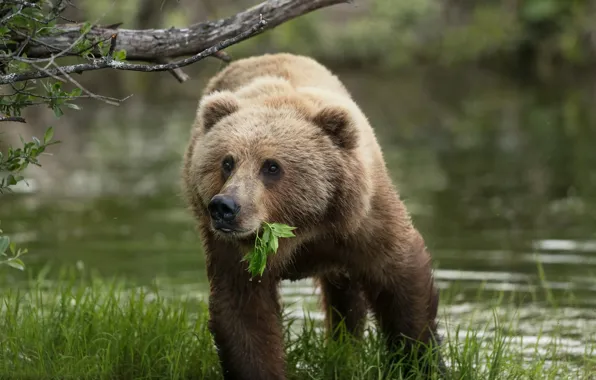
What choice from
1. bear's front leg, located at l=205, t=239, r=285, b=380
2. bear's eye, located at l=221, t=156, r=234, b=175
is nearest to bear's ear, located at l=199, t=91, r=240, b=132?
bear's eye, located at l=221, t=156, r=234, b=175

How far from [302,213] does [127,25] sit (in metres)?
25.8

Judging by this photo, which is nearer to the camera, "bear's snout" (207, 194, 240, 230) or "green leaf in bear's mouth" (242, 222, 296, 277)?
"bear's snout" (207, 194, 240, 230)

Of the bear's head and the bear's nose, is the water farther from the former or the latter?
the bear's nose

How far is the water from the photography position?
25.5 ft

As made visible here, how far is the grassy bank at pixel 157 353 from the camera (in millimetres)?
5117

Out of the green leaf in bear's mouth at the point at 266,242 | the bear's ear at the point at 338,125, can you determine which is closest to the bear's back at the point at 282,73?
the bear's ear at the point at 338,125

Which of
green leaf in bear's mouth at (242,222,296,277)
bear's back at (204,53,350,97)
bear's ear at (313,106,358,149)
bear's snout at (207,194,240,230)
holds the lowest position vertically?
green leaf in bear's mouth at (242,222,296,277)

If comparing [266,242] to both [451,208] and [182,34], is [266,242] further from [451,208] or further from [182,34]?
[451,208]

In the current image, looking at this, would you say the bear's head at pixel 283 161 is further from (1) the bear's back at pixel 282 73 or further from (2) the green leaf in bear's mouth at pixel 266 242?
(1) the bear's back at pixel 282 73

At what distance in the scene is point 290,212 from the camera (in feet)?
15.3

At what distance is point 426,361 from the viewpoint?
17.6ft

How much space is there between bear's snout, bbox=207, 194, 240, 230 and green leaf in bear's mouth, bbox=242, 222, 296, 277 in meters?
0.20

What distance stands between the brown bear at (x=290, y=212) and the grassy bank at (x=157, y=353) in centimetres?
29

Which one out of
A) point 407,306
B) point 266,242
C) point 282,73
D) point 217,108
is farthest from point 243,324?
point 282,73
